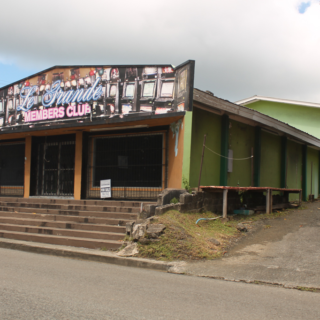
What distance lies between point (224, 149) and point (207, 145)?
0.78 m

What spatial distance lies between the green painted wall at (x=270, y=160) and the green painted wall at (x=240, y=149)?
1.18 metres

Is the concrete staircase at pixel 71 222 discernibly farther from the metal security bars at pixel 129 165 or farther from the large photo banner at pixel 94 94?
the large photo banner at pixel 94 94

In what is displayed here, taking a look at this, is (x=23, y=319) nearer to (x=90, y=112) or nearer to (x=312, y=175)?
(x=90, y=112)

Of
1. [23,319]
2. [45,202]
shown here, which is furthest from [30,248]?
[23,319]

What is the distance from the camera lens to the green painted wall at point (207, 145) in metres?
11.0

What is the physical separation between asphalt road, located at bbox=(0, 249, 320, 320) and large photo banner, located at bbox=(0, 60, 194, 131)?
5399mm

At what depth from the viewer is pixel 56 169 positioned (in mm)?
13742

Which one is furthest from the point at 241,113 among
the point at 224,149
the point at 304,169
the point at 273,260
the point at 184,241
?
the point at 304,169

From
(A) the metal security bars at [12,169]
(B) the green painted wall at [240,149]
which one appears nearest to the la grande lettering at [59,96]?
(A) the metal security bars at [12,169]

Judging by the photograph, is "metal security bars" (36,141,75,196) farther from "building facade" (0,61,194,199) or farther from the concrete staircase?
the concrete staircase

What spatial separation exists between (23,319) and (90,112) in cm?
873

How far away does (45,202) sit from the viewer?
11.9 m

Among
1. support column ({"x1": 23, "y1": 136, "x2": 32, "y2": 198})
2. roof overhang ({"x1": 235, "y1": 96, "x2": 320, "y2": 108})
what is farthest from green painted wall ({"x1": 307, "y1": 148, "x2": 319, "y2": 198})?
support column ({"x1": 23, "y1": 136, "x2": 32, "y2": 198})

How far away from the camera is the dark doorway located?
1347 centimetres
